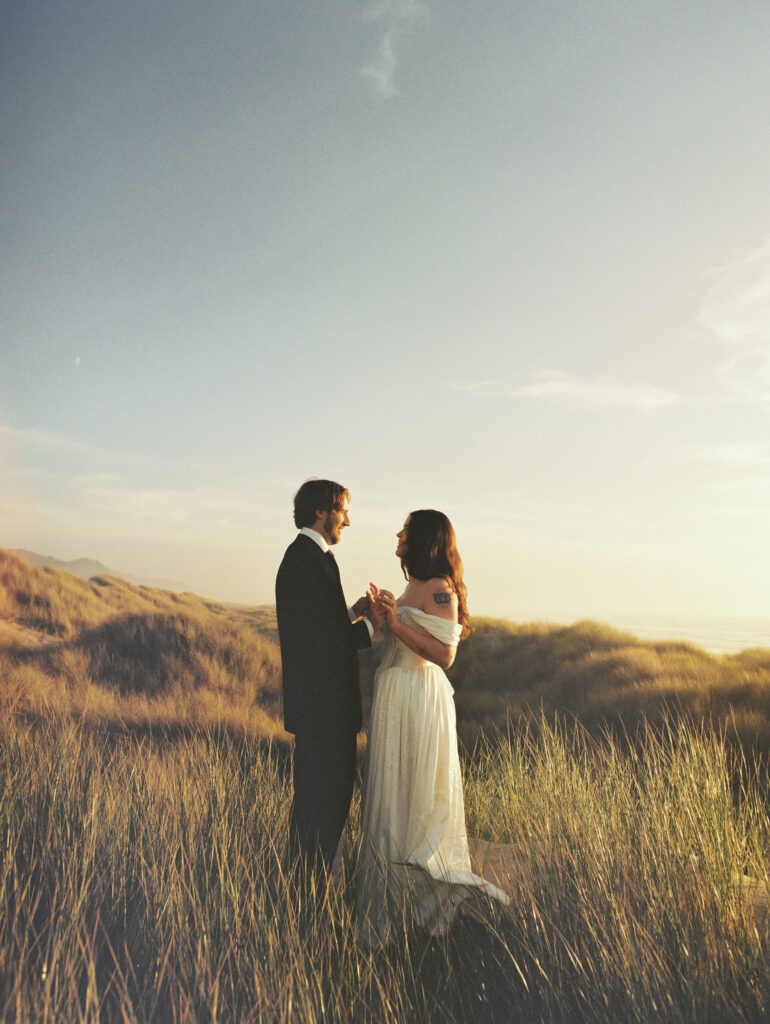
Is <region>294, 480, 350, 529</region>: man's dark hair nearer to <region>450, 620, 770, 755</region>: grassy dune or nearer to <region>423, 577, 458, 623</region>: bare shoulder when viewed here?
<region>423, 577, 458, 623</region>: bare shoulder

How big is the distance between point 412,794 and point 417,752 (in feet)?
0.71

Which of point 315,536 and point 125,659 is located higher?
point 315,536

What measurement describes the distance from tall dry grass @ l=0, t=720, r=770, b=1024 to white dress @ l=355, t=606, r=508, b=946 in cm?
17

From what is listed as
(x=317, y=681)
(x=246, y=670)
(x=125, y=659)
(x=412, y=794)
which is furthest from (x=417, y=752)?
(x=125, y=659)

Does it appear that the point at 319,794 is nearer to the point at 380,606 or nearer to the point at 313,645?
the point at 313,645

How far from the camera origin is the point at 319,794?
3.91 m

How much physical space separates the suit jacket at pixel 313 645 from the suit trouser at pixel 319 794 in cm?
7

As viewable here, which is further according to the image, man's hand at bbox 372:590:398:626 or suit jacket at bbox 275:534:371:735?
suit jacket at bbox 275:534:371:735

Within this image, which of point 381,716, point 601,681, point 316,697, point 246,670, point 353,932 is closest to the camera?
point 353,932

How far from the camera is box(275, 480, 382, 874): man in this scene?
12.9 feet

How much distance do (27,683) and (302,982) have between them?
837 centimetres

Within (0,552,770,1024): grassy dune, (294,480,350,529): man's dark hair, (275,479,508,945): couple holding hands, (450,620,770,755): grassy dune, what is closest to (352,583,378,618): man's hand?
(275,479,508,945): couple holding hands

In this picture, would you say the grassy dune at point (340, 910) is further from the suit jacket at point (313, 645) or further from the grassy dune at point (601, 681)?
the grassy dune at point (601, 681)

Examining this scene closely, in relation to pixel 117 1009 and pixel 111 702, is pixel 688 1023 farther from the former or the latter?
pixel 111 702
